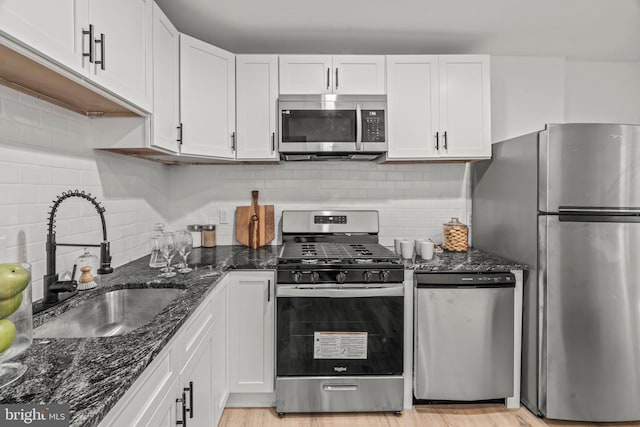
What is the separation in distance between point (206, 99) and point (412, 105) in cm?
141

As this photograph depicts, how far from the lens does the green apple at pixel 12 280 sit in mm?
840

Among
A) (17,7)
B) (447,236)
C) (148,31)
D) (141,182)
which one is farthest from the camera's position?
(447,236)

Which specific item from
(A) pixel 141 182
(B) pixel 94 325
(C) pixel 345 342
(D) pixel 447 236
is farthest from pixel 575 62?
(B) pixel 94 325

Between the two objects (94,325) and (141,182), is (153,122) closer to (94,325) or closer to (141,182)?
(141,182)

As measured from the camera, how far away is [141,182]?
7.73ft

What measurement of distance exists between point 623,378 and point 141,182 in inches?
126

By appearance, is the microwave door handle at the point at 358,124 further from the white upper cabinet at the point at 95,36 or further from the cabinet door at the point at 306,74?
the white upper cabinet at the point at 95,36

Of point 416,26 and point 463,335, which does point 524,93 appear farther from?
point 463,335

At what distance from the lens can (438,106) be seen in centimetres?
248

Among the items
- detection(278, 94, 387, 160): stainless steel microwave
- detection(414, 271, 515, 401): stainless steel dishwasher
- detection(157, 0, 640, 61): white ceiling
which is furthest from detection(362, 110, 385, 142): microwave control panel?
detection(414, 271, 515, 401): stainless steel dishwasher

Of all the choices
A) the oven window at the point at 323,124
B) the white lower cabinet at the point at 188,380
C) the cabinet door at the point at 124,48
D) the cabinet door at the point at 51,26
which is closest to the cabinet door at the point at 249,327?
the white lower cabinet at the point at 188,380

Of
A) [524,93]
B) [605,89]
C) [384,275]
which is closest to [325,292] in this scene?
[384,275]

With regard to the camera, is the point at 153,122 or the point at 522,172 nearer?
the point at 153,122

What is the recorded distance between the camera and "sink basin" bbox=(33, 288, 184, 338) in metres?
1.39
